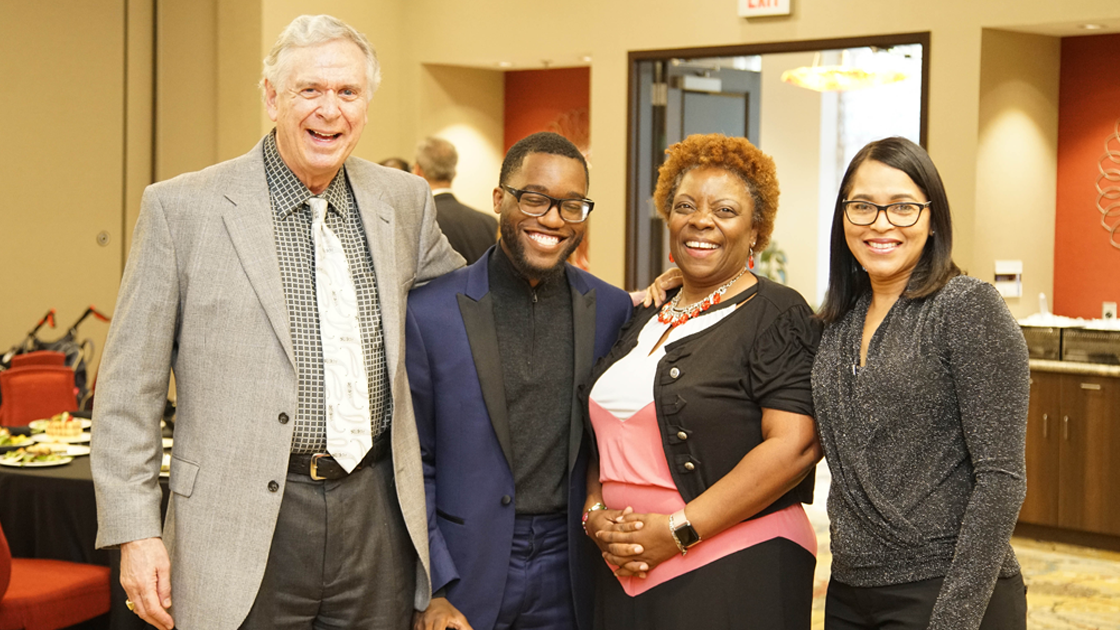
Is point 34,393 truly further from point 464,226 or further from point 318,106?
point 318,106

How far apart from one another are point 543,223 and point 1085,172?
5225mm

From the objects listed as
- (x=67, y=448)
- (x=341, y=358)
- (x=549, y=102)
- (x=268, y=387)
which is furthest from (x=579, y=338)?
(x=549, y=102)

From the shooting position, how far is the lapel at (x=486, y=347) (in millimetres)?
2277

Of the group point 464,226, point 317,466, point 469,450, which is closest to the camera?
point 317,466

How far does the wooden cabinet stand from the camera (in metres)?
5.61

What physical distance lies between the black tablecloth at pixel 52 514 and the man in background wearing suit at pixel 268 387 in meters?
1.82

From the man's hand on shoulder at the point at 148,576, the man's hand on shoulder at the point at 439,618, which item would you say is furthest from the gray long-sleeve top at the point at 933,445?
the man's hand on shoulder at the point at 148,576

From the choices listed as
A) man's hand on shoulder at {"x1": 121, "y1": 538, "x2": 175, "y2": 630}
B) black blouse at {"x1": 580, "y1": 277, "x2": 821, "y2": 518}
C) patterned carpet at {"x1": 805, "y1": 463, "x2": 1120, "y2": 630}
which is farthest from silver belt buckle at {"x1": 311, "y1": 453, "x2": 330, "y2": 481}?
patterned carpet at {"x1": 805, "y1": 463, "x2": 1120, "y2": 630}

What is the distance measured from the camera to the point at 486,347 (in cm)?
232

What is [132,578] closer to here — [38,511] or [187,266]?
[187,266]

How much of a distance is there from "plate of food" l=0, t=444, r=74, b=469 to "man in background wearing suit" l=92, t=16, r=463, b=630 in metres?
2.04

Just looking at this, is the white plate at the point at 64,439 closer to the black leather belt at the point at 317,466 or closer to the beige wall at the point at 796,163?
the black leather belt at the point at 317,466

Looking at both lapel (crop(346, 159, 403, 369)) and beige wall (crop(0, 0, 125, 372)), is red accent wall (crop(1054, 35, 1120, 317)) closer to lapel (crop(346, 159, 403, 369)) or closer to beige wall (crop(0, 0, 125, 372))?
lapel (crop(346, 159, 403, 369))

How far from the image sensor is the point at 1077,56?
6.34 meters
